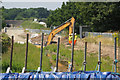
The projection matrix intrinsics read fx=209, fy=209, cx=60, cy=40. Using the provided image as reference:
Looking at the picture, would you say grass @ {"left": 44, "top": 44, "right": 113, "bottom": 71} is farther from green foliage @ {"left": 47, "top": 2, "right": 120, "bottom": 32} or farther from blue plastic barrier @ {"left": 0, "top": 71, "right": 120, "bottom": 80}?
green foliage @ {"left": 47, "top": 2, "right": 120, "bottom": 32}

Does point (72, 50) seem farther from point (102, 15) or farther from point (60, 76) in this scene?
point (102, 15)

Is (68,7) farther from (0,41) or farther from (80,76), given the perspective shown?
(80,76)

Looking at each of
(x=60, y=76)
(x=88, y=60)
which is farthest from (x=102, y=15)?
(x=60, y=76)

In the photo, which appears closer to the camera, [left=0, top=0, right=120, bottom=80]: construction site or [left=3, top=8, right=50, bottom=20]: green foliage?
[left=0, top=0, right=120, bottom=80]: construction site

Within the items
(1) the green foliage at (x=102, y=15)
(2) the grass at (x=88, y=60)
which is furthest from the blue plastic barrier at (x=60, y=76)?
(1) the green foliage at (x=102, y=15)

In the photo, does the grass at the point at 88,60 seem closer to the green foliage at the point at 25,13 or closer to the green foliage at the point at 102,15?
the green foliage at the point at 102,15

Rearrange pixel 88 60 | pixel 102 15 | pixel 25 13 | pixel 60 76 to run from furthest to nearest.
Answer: pixel 25 13, pixel 102 15, pixel 88 60, pixel 60 76

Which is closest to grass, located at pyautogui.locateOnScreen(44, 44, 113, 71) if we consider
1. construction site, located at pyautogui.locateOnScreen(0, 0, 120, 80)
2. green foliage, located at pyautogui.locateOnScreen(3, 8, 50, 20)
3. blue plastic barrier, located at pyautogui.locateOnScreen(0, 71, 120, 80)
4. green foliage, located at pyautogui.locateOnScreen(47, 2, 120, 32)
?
construction site, located at pyautogui.locateOnScreen(0, 0, 120, 80)

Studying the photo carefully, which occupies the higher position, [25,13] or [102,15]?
[25,13]

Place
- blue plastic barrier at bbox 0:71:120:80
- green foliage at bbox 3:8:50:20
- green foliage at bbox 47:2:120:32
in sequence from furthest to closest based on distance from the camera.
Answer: green foliage at bbox 3:8:50:20 → green foliage at bbox 47:2:120:32 → blue plastic barrier at bbox 0:71:120:80

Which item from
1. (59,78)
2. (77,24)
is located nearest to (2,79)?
(59,78)

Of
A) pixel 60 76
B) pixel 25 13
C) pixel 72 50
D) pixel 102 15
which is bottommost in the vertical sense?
pixel 60 76

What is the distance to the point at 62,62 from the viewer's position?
466 inches

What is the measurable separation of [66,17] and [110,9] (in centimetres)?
1239
